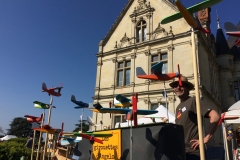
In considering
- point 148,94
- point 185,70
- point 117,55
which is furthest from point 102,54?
point 185,70

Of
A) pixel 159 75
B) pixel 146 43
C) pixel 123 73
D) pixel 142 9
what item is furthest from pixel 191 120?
pixel 142 9

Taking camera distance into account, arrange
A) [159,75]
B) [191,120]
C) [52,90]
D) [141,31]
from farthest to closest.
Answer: [141,31]
[52,90]
[159,75]
[191,120]

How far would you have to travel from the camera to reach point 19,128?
5934cm

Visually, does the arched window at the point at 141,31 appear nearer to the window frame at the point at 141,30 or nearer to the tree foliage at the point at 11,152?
the window frame at the point at 141,30

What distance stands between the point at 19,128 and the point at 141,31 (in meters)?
56.4

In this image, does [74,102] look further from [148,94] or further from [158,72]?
[148,94]

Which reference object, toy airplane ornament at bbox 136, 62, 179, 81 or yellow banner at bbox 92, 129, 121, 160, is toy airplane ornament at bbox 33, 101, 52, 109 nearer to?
yellow banner at bbox 92, 129, 121, 160

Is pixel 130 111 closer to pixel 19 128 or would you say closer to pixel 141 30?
pixel 141 30

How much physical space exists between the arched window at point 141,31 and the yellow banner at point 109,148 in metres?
14.7

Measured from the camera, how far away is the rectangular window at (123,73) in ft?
55.9

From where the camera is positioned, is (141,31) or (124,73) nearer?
(124,73)

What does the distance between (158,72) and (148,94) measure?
40.4ft

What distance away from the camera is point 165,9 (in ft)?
54.5

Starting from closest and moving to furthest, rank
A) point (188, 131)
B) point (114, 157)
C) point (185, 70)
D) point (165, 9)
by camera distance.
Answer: point (188, 131)
point (114, 157)
point (185, 70)
point (165, 9)
